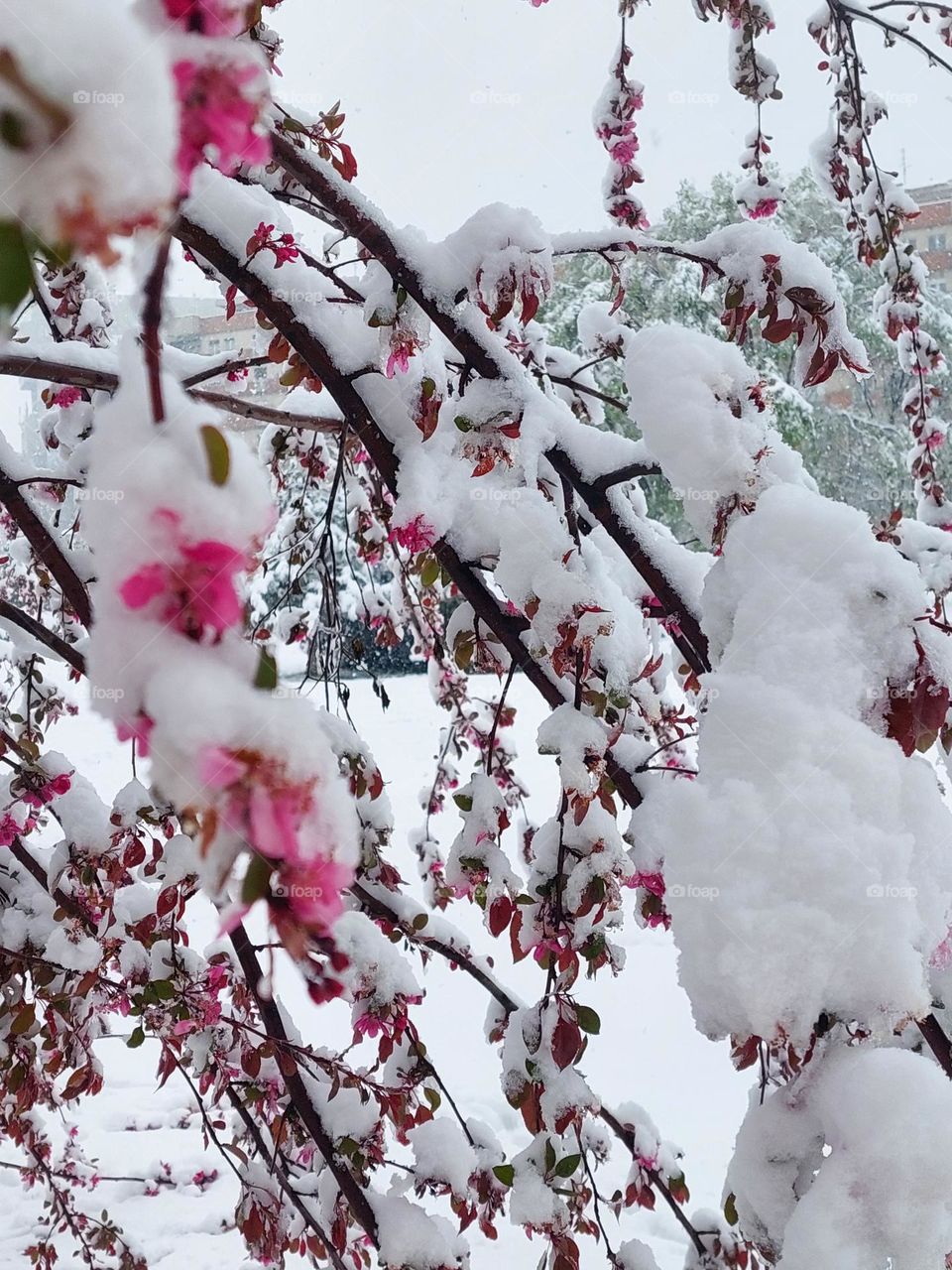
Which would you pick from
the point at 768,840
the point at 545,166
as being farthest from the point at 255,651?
the point at 545,166

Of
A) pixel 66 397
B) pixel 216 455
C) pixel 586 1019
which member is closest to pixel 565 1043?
pixel 586 1019

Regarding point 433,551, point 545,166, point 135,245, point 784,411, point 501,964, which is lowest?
point 135,245

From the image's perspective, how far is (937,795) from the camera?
729 mm

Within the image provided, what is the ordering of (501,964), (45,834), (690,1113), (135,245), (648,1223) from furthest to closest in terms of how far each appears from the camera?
1. (45,834)
2. (501,964)
3. (690,1113)
4. (648,1223)
5. (135,245)

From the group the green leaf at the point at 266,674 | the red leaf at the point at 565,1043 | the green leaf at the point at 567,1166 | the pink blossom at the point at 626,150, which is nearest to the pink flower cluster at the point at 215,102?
the green leaf at the point at 266,674

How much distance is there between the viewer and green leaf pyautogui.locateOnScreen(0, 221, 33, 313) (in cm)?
25

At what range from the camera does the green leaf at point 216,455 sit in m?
0.30

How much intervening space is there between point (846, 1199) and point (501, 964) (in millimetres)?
3876

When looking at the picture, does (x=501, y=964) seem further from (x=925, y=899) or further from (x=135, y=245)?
(x=135, y=245)

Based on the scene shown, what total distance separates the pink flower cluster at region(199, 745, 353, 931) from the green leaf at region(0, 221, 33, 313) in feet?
0.46

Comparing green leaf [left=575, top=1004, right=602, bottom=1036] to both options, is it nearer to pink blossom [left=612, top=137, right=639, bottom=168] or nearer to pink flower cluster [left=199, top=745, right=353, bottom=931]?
pink flower cluster [left=199, top=745, right=353, bottom=931]

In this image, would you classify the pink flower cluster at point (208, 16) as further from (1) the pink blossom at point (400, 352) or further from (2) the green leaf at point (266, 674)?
(1) the pink blossom at point (400, 352)

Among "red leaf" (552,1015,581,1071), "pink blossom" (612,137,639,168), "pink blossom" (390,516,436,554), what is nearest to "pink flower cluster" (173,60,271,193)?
"pink blossom" (390,516,436,554)

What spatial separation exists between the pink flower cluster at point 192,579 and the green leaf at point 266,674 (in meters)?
0.02
